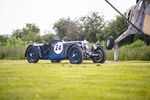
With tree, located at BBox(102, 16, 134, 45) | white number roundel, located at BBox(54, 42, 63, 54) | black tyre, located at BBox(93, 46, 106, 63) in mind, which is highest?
tree, located at BBox(102, 16, 134, 45)

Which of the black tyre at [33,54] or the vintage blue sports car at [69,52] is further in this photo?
the black tyre at [33,54]

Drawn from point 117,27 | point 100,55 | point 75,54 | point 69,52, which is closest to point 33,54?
point 69,52

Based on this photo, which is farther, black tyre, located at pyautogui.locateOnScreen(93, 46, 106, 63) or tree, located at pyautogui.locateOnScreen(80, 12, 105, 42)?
tree, located at pyautogui.locateOnScreen(80, 12, 105, 42)

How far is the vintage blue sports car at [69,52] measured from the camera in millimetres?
11391

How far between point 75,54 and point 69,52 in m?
0.30

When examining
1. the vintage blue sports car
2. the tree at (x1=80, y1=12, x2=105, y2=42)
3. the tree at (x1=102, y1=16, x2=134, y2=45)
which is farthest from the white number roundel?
the tree at (x1=80, y1=12, x2=105, y2=42)

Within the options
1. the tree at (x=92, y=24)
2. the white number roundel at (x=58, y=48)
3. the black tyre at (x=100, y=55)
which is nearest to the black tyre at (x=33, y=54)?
the white number roundel at (x=58, y=48)

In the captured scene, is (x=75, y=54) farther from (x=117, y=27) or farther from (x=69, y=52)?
(x=117, y=27)

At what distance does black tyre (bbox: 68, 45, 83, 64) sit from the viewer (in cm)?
1108

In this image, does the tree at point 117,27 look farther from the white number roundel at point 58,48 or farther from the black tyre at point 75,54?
the black tyre at point 75,54

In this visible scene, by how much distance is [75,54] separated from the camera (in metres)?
11.4

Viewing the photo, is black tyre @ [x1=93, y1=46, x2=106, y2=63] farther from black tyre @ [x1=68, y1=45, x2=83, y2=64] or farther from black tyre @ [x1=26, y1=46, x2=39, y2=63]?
black tyre @ [x1=26, y1=46, x2=39, y2=63]

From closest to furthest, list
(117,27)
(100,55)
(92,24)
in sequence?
(100,55), (117,27), (92,24)

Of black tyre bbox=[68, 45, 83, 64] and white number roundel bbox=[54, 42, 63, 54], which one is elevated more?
white number roundel bbox=[54, 42, 63, 54]
